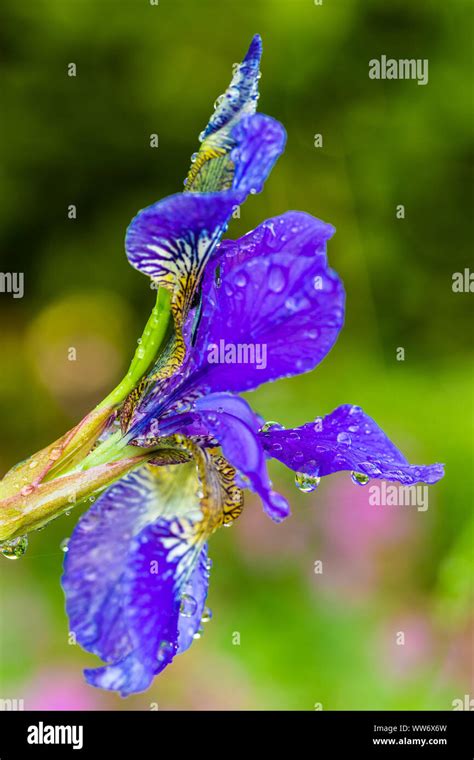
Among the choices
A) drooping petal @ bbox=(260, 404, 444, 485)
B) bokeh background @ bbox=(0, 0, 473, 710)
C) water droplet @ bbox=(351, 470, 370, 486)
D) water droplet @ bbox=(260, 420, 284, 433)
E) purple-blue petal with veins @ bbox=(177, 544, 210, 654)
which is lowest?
purple-blue petal with veins @ bbox=(177, 544, 210, 654)

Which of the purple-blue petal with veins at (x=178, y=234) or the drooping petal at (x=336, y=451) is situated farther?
the drooping petal at (x=336, y=451)

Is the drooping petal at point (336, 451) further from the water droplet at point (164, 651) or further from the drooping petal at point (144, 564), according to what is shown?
the water droplet at point (164, 651)

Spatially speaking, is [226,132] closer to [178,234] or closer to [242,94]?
[242,94]

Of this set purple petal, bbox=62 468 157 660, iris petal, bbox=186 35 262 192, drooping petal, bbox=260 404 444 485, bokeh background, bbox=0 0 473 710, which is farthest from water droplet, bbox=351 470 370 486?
bokeh background, bbox=0 0 473 710

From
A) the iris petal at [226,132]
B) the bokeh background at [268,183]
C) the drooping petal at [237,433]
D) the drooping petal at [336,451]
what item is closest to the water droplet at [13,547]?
the drooping petal at [237,433]

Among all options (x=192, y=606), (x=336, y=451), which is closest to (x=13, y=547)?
(x=192, y=606)

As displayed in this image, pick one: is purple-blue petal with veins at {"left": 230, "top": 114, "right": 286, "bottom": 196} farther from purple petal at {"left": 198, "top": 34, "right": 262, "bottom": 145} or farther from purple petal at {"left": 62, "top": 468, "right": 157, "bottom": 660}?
purple petal at {"left": 62, "top": 468, "right": 157, "bottom": 660}
